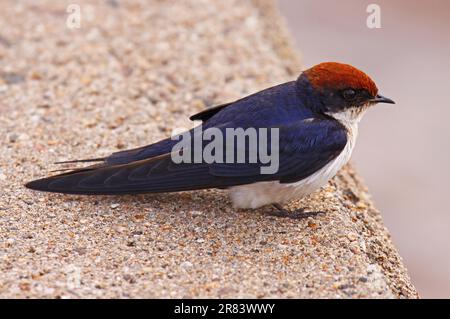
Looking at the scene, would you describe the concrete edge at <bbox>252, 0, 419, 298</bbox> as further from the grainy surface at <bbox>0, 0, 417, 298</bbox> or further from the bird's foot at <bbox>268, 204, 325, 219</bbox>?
the bird's foot at <bbox>268, 204, 325, 219</bbox>

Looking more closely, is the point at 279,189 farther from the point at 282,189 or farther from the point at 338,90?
the point at 338,90

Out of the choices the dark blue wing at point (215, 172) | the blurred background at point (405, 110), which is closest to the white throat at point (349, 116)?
the dark blue wing at point (215, 172)

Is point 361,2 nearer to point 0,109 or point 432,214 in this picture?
point 432,214

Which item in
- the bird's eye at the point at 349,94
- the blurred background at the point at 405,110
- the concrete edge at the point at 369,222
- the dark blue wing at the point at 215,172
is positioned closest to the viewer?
the concrete edge at the point at 369,222

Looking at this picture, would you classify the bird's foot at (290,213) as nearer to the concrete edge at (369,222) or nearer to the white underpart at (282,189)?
Answer: the white underpart at (282,189)

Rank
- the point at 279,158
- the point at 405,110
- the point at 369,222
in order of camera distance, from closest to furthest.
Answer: the point at 279,158 → the point at 369,222 → the point at 405,110

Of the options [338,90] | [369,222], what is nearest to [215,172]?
[338,90]

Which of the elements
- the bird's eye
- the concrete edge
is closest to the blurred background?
the concrete edge
